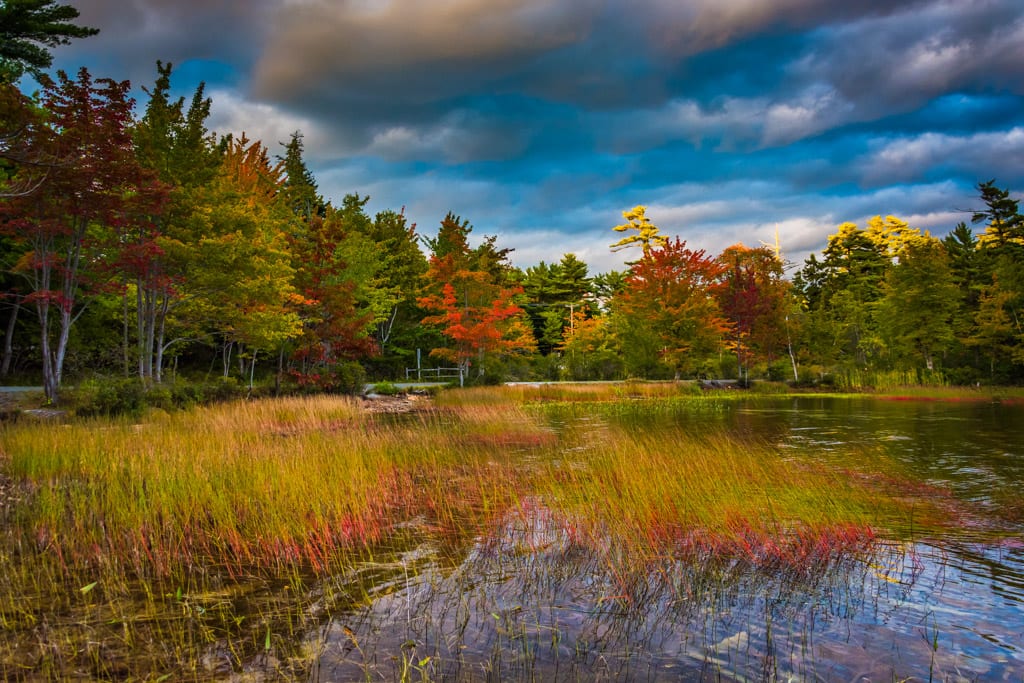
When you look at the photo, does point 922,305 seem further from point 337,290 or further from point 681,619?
point 681,619

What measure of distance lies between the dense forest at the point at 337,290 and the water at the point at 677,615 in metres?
7.83

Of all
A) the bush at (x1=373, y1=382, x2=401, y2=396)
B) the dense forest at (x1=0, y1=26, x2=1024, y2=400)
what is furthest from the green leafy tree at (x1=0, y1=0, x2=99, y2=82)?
the bush at (x1=373, y1=382, x2=401, y2=396)

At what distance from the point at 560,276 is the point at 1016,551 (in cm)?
4662

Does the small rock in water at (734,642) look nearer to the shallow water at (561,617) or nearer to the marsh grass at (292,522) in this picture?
the shallow water at (561,617)

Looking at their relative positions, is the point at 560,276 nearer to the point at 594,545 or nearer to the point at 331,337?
the point at 331,337

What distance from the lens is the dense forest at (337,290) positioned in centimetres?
1605

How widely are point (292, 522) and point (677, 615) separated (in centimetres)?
375

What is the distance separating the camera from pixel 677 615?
173 inches

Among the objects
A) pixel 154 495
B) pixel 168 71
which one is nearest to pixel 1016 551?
pixel 154 495

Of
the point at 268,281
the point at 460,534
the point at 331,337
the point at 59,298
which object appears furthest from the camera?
the point at 331,337

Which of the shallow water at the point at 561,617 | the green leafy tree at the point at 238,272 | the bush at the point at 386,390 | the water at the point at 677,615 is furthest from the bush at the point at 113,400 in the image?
the water at the point at 677,615

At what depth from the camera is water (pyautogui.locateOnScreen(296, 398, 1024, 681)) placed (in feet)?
12.0

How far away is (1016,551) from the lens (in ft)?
19.1

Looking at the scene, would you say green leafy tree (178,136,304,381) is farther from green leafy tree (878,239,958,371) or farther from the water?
green leafy tree (878,239,958,371)
